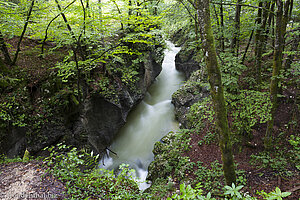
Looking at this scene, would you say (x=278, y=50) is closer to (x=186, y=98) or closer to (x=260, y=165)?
(x=260, y=165)

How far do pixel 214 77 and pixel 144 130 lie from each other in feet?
24.3

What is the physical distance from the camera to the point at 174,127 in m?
10.0

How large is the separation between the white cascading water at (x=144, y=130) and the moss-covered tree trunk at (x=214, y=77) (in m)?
4.89

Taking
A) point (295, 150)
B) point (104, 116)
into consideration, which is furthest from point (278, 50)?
point (104, 116)

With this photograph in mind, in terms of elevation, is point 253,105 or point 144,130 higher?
point 253,105

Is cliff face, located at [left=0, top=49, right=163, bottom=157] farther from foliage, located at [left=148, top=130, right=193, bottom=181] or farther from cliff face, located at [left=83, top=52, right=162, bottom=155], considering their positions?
foliage, located at [left=148, top=130, right=193, bottom=181]

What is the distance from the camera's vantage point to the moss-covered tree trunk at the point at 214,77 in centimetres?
305

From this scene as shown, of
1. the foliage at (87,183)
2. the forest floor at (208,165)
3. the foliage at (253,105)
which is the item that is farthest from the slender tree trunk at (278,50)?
the foliage at (87,183)

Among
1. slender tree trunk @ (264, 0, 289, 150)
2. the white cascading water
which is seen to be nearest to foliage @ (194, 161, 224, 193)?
slender tree trunk @ (264, 0, 289, 150)

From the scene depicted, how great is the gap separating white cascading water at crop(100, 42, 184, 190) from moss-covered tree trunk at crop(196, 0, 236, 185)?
4.89m

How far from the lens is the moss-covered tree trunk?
3.05m

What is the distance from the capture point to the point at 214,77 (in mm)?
3211

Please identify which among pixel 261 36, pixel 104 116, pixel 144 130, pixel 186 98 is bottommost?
pixel 144 130

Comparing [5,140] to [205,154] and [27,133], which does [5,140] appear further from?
[205,154]
